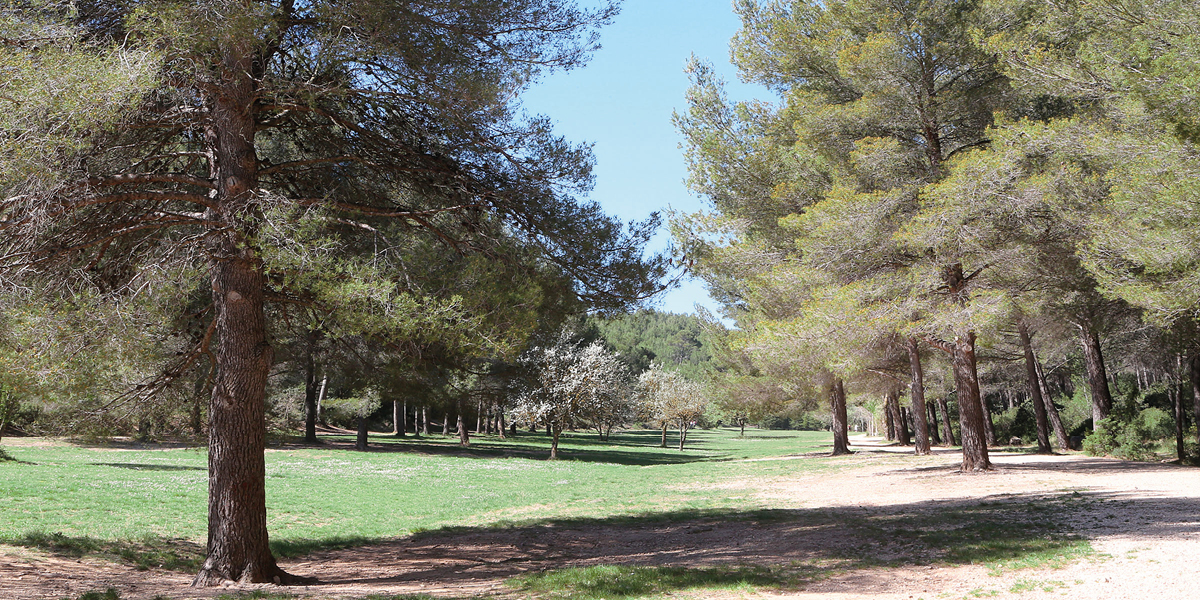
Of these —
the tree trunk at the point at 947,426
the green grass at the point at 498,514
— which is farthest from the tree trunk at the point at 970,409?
the tree trunk at the point at 947,426

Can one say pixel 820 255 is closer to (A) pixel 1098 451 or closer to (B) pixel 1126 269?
(B) pixel 1126 269

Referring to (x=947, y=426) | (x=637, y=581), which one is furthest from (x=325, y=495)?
(x=947, y=426)

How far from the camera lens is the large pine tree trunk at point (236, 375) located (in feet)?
25.4

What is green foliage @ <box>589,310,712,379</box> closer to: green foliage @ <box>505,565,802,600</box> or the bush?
the bush

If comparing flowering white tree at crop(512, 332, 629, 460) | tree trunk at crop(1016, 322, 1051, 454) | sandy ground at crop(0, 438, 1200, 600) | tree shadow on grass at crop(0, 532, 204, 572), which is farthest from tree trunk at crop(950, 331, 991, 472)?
flowering white tree at crop(512, 332, 629, 460)

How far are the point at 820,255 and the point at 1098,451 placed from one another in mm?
13465

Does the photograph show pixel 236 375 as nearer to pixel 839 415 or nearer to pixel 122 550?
pixel 122 550

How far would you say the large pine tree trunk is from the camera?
7.75 metres

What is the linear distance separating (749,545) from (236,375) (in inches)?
268

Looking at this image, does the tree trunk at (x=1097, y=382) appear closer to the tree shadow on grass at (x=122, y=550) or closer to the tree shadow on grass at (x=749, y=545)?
the tree shadow on grass at (x=749, y=545)

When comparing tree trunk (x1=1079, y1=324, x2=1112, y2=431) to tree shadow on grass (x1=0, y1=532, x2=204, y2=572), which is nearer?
tree shadow on grass (x1=0, y1=532, x2=204, y2=572)

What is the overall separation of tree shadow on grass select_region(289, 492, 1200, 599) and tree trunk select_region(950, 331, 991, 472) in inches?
199

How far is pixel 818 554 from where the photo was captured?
8891mm

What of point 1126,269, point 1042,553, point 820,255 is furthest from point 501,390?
point 1042,553
